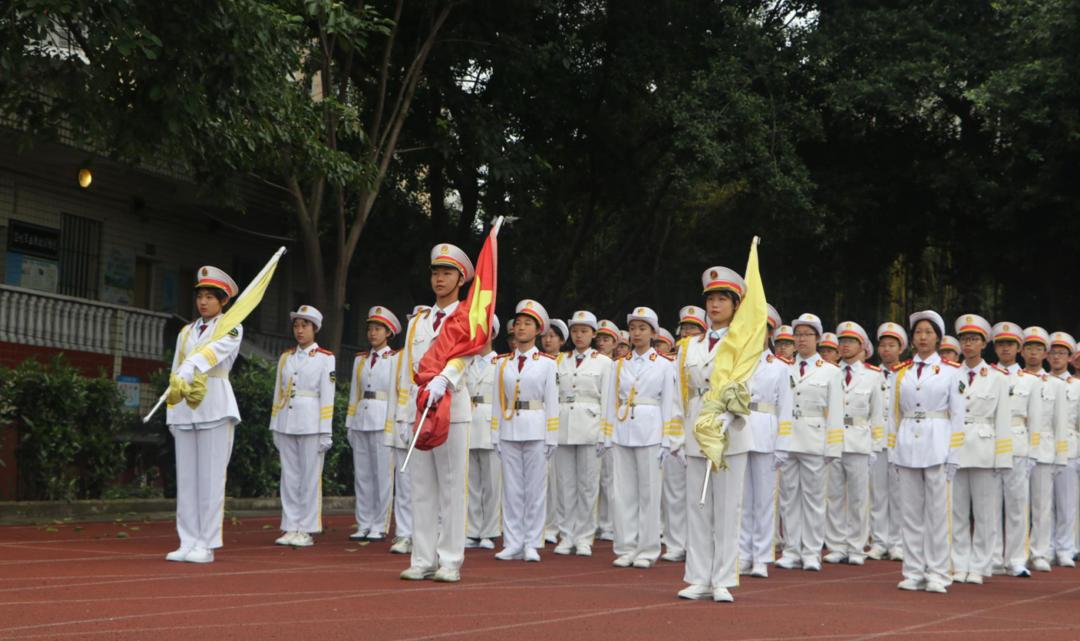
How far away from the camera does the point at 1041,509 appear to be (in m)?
14.8

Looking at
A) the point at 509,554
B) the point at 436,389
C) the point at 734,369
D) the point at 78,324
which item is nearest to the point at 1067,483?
the point at 509,554

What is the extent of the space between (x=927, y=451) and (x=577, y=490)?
390 centimetres

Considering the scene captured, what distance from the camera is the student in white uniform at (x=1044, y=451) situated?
1469 cm

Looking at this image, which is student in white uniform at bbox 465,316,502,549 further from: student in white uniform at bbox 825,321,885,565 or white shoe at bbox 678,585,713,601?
white shoe at bbox 678,585,713,601

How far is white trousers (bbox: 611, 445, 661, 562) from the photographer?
42.7 feet

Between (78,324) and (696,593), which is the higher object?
(78,324)

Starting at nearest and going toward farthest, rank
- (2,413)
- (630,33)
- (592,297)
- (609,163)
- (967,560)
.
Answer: (967,560) < (2,413) < (630,33) < (609,163) < (592,297)

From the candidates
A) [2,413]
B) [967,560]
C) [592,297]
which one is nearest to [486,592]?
[967,560]

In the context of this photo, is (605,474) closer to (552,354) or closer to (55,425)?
(552,354)

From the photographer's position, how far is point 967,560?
12.8m

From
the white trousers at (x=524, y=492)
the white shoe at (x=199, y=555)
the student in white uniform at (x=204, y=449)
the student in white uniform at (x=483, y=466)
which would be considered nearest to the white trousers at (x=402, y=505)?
the student in white uniform at (x=483, y=466)

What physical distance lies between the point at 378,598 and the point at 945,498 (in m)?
4.81

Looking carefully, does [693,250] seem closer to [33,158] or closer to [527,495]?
[33,158]

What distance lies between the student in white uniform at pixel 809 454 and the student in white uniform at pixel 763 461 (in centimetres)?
98
